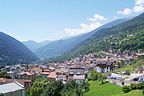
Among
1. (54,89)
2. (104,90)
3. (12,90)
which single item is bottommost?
(104,90)

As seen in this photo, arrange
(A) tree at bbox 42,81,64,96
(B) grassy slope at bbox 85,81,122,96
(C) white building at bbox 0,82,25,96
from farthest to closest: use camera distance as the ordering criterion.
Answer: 1. (B) grassy slope at bbox 85,81,122,96
2. (C) white building at bbox 0,82,25,96
3. (A) tree at bbox 42,81,64,96

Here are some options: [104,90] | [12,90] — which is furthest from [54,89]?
[104,90]

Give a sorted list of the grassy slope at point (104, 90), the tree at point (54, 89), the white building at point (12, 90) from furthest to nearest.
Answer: the grassy slope at point (104, 90)
the white building at point (12, 90)
the tree at point (54, 89)

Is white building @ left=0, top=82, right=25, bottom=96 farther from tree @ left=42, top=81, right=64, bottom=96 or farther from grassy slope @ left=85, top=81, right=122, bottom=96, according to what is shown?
grassy slope @ left=85, top=81, right=122, bottom=96

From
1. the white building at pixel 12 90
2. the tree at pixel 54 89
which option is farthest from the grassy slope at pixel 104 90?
the white building at pixel 12 90

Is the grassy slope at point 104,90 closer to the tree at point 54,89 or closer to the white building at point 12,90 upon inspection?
the tree at point 54,89

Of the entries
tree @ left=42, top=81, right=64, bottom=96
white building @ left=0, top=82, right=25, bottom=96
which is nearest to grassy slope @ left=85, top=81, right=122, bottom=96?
tree @ left=42, top=81, right=64, bottom=96

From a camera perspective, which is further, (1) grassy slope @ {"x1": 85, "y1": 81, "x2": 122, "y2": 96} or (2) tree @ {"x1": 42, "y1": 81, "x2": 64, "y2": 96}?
(1) grassy slope @ {"x1": 85, "y1": 81, "x2": 122, "y2": 96}

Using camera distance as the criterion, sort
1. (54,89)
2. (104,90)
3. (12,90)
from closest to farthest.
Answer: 1. (54,89)
2. (12,90)
3. (104,90)

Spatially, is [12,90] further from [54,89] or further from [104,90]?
[104,90]

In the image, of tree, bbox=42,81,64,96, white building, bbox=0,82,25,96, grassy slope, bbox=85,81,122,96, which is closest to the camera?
tree, bbox=42,81,64,96

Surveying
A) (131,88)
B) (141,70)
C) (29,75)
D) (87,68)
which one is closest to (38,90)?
(131,88)

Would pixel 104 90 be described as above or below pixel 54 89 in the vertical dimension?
below

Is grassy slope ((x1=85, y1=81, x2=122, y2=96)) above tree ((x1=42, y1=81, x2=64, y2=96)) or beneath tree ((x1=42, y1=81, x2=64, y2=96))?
beneath
